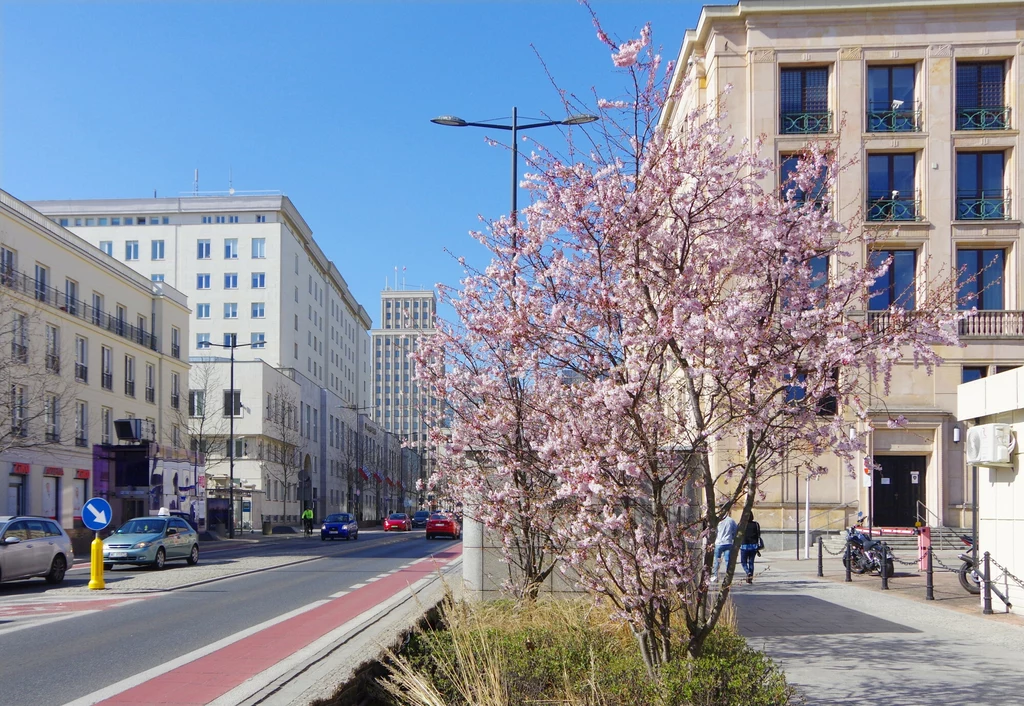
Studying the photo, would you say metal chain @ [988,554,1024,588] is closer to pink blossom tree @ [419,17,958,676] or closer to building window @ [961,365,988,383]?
pink blossom tree @ [419,17,958,676]

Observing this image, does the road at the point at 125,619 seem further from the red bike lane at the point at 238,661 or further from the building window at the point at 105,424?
the building window at the point at 105,424

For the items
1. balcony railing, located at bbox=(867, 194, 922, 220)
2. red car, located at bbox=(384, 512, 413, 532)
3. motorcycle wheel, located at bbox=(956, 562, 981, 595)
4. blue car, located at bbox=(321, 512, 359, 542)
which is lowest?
red car, located at bbox=(384, 512, 413, 532)

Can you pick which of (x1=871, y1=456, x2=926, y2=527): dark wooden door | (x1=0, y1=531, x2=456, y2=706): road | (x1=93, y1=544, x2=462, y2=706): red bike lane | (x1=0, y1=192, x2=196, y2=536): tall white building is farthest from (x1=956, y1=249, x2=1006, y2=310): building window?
(x1=0, y1=192, x2=196, y2=536): tall white building

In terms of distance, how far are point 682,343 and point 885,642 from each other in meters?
7.28

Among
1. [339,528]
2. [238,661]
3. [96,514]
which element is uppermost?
[96,514]

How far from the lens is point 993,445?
14594 millimetres

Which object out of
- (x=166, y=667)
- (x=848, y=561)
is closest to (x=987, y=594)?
(x=848, y=561)

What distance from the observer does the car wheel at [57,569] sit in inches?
879

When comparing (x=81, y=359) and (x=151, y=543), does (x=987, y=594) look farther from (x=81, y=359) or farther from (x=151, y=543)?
(x=81, y=359)

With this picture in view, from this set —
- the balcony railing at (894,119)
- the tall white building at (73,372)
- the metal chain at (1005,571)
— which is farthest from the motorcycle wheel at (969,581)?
the tall white building at (73,372)

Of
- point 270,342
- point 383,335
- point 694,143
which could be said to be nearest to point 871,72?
point 694,143

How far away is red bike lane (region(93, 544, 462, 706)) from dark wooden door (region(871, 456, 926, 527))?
23488 mm

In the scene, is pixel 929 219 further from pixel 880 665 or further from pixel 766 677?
pixel 766 677

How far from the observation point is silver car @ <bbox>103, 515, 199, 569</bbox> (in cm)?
2622
